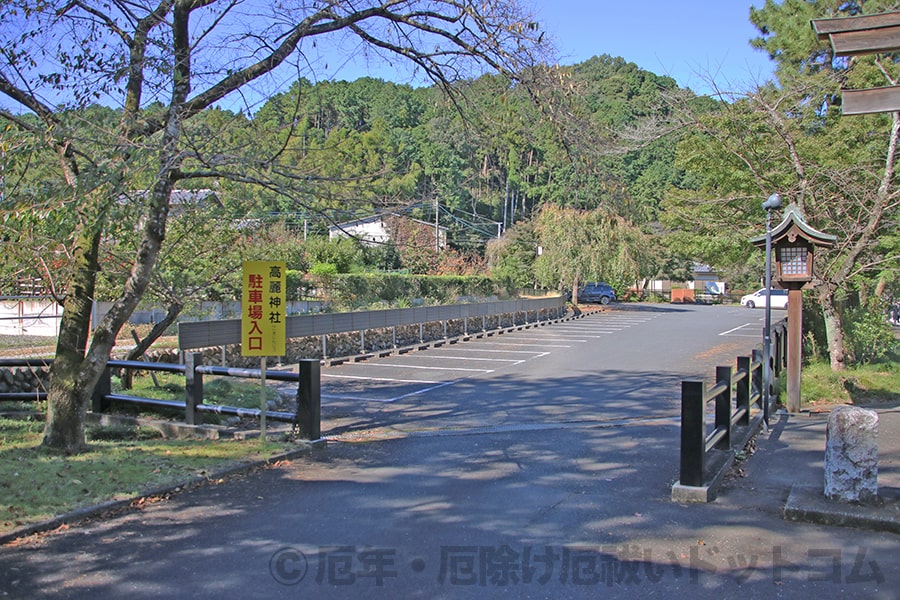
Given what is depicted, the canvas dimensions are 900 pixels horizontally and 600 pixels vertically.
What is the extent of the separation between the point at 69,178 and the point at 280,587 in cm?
510

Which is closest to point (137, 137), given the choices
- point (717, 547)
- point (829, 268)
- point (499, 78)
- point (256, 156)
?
point (256, 156)

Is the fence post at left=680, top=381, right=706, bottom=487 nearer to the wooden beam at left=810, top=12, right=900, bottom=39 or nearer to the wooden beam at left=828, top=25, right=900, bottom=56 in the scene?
the wooden beam at left=828, top=25, right=900, bottom=56

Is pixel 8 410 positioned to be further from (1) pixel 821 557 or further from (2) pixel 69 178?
(1) pixel 821 557

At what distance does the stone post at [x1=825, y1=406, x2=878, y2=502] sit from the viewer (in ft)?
18.4

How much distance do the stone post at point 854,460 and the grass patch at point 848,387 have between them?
24.9 feet

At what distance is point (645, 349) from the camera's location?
22031 millimetres

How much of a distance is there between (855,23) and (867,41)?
0.64 ft

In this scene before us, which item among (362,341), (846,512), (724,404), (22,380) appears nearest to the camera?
(846,512)

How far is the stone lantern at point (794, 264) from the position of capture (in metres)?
11.6

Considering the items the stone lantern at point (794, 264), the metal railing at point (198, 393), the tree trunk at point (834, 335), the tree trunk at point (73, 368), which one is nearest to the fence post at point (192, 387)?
the metal railing at point (198, 393)

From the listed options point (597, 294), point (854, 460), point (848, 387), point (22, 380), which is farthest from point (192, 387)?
point (597, 294)

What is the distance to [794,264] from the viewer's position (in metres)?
11.7

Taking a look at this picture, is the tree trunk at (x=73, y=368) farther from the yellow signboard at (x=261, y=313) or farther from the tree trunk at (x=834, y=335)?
the tree trunk at (x=834, y=335)

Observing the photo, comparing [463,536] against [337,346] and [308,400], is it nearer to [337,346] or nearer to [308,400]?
[308,400]
